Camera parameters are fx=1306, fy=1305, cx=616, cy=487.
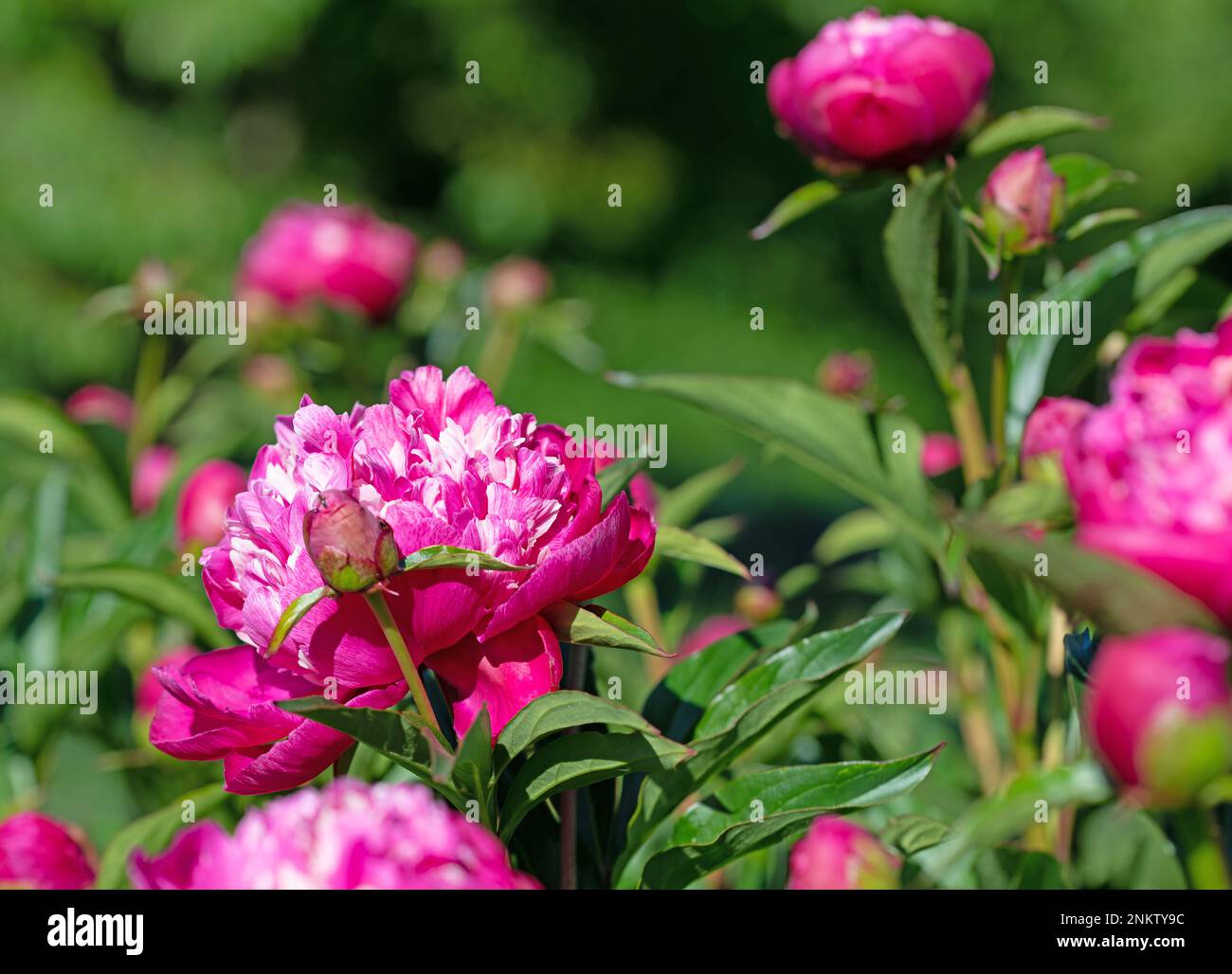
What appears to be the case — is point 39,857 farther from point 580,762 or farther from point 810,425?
point 810,425

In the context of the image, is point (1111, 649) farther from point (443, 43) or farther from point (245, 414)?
point (443, 43)

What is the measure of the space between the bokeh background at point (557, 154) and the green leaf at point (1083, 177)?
277cm

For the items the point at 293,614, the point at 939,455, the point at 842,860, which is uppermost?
the point at 939,455

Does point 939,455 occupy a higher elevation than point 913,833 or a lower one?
higher

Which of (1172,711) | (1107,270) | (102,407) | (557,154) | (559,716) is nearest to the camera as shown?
(1172,711)

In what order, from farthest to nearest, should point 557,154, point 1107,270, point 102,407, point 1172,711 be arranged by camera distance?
point 557,154 < point 102,407 < point 1107,270 < point 1172,711

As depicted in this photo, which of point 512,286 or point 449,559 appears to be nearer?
point 449,559

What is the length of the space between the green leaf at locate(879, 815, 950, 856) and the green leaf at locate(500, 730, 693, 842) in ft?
0.45

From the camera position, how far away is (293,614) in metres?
0.38

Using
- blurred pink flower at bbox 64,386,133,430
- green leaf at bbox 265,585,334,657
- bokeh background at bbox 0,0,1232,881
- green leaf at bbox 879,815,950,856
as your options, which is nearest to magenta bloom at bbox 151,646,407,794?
green leaf at bbox 265,585,334,657

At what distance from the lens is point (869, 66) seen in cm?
62

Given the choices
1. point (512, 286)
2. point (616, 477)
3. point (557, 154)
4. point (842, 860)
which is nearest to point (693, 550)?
point (616, 477)

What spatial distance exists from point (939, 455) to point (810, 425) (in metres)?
0.37
